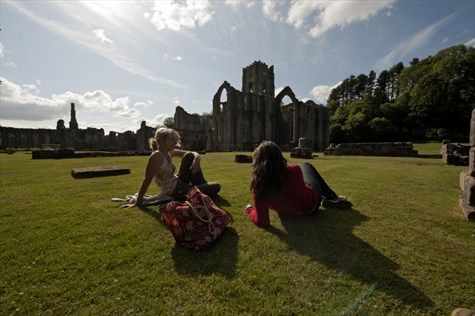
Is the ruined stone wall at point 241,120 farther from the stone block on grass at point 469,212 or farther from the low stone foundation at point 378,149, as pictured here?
the stone block on grass at point 469,212

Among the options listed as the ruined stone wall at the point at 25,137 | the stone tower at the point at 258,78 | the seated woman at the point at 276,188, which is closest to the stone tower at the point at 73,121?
the ruined stone wall at the point at 25,137

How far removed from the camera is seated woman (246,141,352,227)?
3.61 m

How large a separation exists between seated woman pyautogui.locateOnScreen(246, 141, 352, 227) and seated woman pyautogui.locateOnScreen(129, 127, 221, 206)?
1429 mm

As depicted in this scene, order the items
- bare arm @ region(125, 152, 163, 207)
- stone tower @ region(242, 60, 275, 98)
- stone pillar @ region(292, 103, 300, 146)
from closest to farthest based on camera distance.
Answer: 1. bare arm @ region(125, 152, 163, 207)
2. stone pillar @ region(292, 103, 300, 146)
3. stone tower @ region(242, 60, 275, 98)

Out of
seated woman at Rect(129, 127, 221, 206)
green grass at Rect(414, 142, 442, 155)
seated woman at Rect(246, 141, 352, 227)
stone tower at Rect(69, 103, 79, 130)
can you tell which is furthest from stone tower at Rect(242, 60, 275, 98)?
seated woman at Rect(246, 141, 352, 227)

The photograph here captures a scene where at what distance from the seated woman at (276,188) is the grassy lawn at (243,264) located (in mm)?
217

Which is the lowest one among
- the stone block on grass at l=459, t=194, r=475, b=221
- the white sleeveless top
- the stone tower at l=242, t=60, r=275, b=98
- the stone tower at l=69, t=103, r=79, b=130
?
the stone block on grass at l=459, t=194, r=475, b=221

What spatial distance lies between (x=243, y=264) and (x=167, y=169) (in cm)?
250

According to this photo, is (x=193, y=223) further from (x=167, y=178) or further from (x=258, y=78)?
(x=258, y=78)

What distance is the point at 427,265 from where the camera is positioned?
2.87 metres

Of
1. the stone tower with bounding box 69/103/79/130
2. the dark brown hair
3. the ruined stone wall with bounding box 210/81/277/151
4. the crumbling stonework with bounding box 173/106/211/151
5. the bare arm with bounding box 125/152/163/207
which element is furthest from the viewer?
the stone tower with bounding box 69/103/79/130

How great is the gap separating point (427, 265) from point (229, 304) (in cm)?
224

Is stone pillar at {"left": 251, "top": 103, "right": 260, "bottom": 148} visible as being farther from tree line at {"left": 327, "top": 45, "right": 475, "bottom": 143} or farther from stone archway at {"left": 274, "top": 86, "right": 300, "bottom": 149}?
tree line at {"left": 327, "top": 45, "right": 475, "bottom": 143}

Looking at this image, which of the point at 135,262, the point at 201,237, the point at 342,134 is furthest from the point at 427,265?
the point at 342,134
